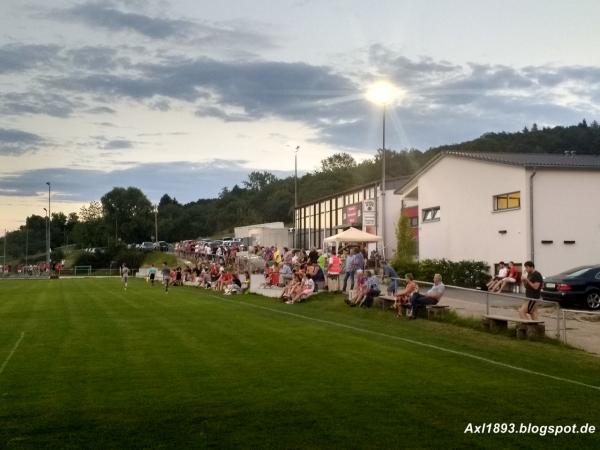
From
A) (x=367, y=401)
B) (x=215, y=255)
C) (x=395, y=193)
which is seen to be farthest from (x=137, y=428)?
(x=215, y=255)

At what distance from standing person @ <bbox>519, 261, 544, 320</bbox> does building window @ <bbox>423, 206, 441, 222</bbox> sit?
824 inches

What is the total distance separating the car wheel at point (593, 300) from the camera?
2228 centimetres

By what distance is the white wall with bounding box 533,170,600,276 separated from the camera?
30.1 metres

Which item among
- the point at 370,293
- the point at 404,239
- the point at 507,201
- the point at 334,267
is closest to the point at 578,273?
the point at 370,293

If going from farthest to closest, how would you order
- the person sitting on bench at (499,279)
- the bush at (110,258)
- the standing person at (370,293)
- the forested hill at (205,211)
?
the forested hill at (205,211), the bush at (110,258), the person sitting on bench at (499,279), the standing person at (370,293)

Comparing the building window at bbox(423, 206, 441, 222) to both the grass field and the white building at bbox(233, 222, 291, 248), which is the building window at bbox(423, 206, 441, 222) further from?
the white building at bbox(233, 222, 291, 248)

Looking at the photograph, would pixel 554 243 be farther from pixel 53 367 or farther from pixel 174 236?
pixel 174 236

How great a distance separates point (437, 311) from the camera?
67.6 ft

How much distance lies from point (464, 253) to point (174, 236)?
10959 centimetres

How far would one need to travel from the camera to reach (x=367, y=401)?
9.48 meters

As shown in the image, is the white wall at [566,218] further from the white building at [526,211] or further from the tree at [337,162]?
the tree at [337,162]

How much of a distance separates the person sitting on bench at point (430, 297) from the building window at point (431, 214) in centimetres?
1865

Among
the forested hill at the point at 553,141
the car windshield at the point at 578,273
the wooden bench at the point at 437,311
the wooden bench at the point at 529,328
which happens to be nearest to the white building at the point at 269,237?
the forested hill at the point at 553,141

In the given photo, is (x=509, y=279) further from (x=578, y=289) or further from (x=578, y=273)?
(x=578, y=289)
